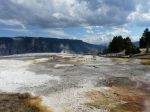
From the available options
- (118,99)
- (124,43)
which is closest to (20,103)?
(118,99)

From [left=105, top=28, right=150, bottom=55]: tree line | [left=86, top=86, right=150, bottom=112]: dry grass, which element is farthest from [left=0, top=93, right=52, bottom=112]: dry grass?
[left=105, top=28, right=150, bottom=55]: tree line

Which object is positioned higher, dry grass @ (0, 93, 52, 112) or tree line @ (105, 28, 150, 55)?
tree line @ (105, 28, 150, 55)

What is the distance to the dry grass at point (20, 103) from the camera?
27750 millimetres

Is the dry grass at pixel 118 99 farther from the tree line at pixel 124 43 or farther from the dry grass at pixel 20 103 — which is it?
the tree line at pixel 124 43

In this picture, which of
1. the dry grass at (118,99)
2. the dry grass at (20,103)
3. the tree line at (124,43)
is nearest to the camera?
the dry grass at (20,103)

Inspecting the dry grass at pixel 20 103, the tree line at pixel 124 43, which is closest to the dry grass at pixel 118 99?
the dry grass at pixel 20 103

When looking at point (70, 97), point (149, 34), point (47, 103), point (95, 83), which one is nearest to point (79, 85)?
point (95, 83)

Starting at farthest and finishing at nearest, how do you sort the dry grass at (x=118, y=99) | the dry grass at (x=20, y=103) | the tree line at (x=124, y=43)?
the tree line at (x=124, y=43) → the dry grass at (x=118, y=99) → the dry grass at (x=20, y=103)

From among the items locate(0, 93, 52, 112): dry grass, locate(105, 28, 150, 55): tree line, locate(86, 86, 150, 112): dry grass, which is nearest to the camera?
locate(0, 93, 52, 112): dry grass

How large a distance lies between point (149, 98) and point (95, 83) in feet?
35.0

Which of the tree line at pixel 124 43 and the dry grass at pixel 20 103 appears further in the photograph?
the tree line at pixel 124 43

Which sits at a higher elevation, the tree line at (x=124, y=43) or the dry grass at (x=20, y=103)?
the tree line at (x=124, y=43)

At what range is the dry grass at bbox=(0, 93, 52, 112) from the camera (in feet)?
91.0

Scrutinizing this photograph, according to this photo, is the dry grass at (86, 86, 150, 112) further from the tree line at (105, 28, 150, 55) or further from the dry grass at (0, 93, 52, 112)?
the tree line at (105, 28, 150, 55)
